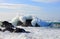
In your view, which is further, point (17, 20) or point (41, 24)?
point (17, 20)

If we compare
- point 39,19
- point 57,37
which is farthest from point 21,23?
point 57,37

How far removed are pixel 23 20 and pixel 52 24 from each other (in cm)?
158

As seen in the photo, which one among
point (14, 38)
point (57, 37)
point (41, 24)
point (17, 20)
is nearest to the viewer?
point (14, 38)

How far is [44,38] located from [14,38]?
0.88 m

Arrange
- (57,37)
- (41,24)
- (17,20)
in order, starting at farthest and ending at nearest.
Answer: (17,20) < (41,24) < (57,37)

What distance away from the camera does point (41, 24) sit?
11320 millimetres

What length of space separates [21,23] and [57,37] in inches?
200

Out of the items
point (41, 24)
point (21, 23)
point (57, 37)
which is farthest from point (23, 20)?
point (57, 37)

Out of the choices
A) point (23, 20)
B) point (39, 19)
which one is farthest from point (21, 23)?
point (39, 19)

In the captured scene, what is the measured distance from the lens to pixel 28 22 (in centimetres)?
1147

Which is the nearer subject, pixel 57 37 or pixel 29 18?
pixel 57 37

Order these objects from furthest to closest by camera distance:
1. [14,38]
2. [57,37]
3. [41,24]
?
1. [41,24]
2. [57,37]
3. [14,38]

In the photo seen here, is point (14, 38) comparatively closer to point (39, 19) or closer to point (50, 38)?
point (50, 38)

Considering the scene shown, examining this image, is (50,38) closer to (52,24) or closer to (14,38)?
(14,38)
